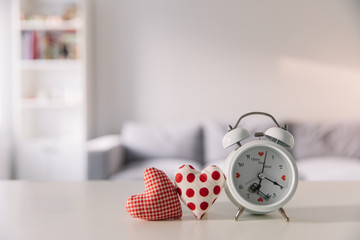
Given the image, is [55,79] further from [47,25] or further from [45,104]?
[47,25]

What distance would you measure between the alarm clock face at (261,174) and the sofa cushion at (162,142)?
9.90 ft

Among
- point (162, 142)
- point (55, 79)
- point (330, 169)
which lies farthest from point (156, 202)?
point (55, 79)

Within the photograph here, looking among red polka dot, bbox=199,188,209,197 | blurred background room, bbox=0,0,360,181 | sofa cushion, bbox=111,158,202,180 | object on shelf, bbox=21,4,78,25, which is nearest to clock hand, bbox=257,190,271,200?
red polka dot, bbox=199,188,209,197

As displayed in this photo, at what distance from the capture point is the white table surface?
820 mm

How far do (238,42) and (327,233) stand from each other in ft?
12.0

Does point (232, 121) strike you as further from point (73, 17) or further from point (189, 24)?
point (73, 17)

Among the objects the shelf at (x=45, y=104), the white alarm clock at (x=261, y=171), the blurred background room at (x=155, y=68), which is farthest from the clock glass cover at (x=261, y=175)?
the shelf at (x=45, y=104)

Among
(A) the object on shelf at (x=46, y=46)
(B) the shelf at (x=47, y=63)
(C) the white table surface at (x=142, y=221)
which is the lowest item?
(C) the white table surface at (x=142, y=221)

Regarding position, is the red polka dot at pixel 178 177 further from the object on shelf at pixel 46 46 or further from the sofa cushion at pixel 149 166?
the object on shelf at pixel 46 46

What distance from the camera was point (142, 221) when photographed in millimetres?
924

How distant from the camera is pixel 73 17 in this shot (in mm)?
4285

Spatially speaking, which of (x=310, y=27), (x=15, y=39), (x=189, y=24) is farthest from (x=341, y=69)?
(x=15, y=39)

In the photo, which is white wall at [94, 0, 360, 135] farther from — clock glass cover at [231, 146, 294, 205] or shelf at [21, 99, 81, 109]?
clock glass cover at [231, 146, 294, 205]

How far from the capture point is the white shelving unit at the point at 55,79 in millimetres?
4156
